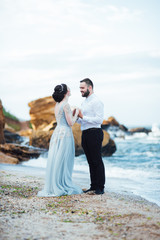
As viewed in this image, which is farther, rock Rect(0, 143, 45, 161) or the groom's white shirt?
rock Rect(0, 143, 45, 161)

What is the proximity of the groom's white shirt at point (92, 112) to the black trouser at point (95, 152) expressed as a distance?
0.41 feet

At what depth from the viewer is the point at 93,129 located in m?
6.71

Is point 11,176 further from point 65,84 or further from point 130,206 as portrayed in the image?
point 130,206

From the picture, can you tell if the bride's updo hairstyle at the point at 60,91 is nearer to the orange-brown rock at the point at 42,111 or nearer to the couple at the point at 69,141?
the couple at the point at 69,141

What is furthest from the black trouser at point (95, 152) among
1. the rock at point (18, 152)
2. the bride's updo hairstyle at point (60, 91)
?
the rock at point (18, 152)

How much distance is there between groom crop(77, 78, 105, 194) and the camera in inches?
264

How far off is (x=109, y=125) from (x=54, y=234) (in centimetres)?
4120

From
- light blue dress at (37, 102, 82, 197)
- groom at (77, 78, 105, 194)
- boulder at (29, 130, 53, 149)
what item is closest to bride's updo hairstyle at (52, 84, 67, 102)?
light blue dress at (37, 102, 82, 197)

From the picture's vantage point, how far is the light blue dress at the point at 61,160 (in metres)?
6.60

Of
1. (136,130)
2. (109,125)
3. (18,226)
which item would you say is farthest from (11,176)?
(136,130)

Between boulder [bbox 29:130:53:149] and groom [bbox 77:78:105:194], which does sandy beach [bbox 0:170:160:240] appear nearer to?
groom [bbox 77:78:105:194]

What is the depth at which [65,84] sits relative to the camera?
6660 mm

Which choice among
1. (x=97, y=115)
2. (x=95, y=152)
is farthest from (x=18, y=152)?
(x=97, y=115)

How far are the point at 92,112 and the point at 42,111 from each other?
815 inches
